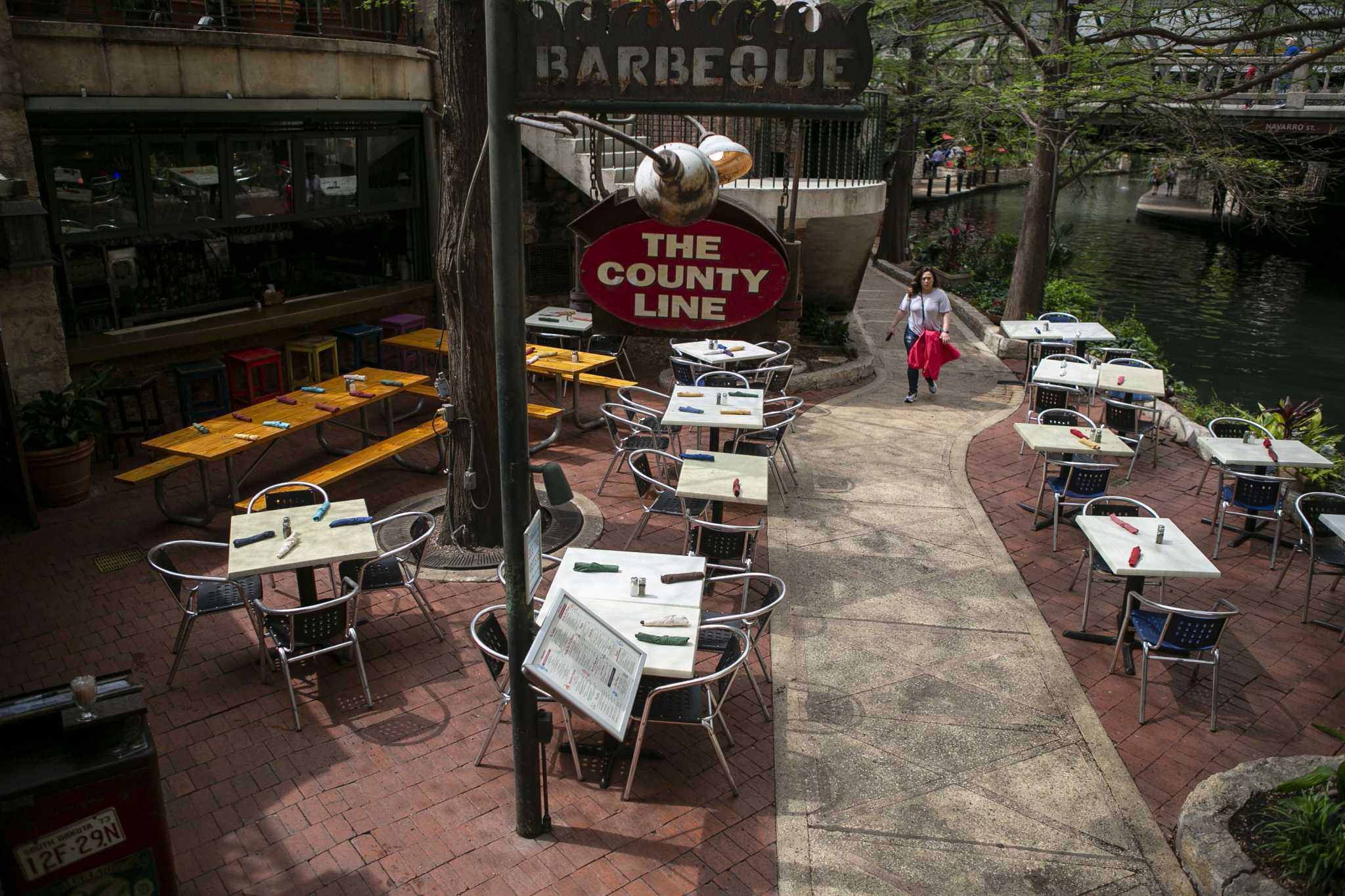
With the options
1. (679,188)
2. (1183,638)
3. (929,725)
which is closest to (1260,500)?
(1183,638)

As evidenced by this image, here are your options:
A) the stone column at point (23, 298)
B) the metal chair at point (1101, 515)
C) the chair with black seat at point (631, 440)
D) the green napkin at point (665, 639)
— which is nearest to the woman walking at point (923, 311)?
the chair with black seat at point (631, 440)

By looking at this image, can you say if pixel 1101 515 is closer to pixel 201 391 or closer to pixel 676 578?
pixel 676 578

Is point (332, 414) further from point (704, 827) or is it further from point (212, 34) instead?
point (704, 827)

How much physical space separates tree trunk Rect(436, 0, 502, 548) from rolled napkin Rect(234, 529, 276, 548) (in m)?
1.92

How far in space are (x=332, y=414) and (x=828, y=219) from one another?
8446mm

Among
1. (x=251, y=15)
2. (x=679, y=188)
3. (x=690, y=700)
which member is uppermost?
(x=251, y=15)

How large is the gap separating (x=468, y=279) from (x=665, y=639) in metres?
3.78

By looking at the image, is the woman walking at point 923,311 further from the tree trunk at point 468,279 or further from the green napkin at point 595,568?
the green napkin at point 595,568

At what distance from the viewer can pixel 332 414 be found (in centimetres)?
991

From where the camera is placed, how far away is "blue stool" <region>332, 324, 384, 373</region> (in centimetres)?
1344

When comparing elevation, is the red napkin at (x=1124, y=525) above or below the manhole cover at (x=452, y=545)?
above

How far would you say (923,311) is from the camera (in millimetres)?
13531

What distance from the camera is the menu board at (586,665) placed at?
4.87 metres

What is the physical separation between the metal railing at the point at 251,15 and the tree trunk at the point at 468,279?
4.55 m
